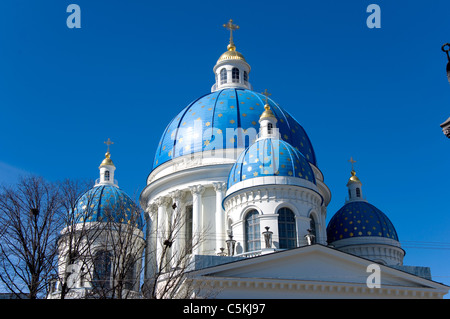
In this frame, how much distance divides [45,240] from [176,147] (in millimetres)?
18633

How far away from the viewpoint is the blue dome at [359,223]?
144 feet

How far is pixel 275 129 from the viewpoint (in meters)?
36.8

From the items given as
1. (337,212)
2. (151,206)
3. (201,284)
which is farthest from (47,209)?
(337,212)

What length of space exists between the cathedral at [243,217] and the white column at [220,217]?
0.23 feet

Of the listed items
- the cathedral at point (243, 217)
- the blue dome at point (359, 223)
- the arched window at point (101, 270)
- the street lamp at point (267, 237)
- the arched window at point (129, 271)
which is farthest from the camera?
the blue dome at point (359, 223)

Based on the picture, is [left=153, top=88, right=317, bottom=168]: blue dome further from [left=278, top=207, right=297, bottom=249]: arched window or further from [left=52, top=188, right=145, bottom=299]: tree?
[left=278, top=207, right=297, bottom=249]: arched window

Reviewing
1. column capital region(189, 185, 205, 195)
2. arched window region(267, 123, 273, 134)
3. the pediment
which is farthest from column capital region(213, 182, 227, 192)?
the pediment

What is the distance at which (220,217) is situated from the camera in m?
37.5

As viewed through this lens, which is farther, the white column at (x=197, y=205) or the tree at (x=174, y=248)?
the white column at (x=197, y=205)

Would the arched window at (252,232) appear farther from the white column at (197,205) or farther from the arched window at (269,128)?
the arched window at (269,128)

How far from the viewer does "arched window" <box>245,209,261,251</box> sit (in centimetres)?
3138

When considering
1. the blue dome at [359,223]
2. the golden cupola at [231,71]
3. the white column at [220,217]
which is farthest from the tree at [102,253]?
the blue dome at [359,223]
